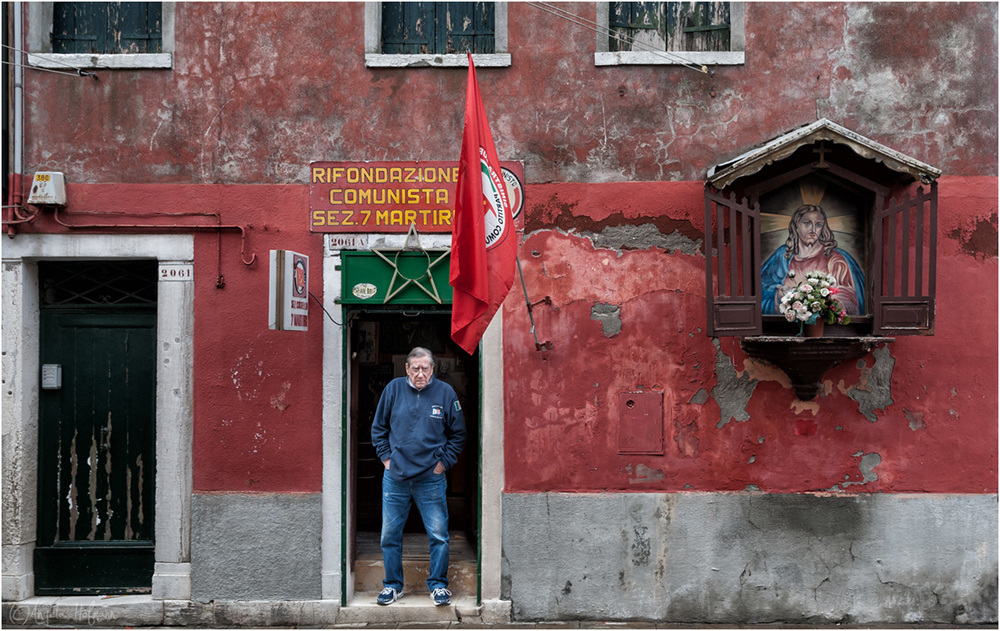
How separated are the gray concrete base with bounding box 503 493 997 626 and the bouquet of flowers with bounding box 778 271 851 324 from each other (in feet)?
4.86

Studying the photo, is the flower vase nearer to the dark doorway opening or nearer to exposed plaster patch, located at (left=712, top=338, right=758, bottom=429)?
exposed plaster patch, located at (left=712, top=338, right=758, bottom=429)

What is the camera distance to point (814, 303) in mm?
5871

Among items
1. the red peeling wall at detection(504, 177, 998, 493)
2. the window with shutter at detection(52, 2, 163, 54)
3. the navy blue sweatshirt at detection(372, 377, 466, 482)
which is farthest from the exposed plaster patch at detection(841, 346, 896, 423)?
the window with shutter at detection(52, 2, 163, 54)

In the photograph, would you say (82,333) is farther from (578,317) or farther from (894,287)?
(894,287)

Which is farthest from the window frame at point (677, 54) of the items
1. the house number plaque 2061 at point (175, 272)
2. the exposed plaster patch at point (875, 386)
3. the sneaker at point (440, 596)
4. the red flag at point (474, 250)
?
the sneaker at point (440, 596)

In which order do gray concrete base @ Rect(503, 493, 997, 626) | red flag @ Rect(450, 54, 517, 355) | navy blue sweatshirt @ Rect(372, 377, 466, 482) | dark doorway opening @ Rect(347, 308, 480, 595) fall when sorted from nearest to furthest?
red flag @ Rect(450, 54, 517, 355), navy blue sweatshirt @ Rect(372, 377, 466, 482), gray concrete base @ Rect(503, 493, 997, 626), dark doorway opening @ Rect(347, 308, 480, 595)

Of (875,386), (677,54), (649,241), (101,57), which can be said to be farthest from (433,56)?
(875,386)

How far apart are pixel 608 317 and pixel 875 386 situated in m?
2.19

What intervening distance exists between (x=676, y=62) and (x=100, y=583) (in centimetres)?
637

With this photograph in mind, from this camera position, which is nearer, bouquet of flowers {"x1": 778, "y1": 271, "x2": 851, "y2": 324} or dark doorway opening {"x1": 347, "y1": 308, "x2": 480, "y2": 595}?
A: bouquet of flowers {"x1": 778, "y1": 271, "x2": 851, "y2": 324}

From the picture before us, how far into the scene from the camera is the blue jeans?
6.30 meters

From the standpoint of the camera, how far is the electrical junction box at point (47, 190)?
6375mm

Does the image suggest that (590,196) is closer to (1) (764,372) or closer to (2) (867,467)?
(1) (764,372)

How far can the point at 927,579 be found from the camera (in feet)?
20.8
